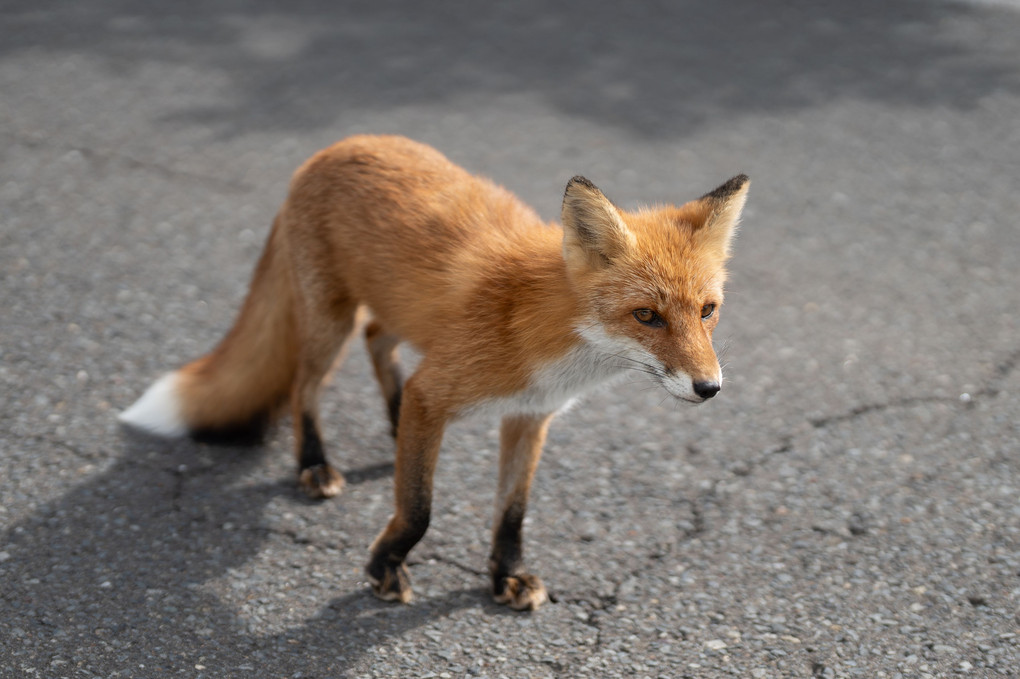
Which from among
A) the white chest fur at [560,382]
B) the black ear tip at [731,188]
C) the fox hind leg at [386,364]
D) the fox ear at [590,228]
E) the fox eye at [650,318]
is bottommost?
the fox hind leg at [386,364]

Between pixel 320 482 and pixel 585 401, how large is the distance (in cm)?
135

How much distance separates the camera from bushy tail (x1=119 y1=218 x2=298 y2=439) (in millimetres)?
3852

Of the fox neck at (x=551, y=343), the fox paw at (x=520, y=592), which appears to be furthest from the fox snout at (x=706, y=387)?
the fox paw at (x=520, y=592)

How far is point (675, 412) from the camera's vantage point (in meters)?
4.38

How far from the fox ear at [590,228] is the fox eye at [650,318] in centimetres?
19

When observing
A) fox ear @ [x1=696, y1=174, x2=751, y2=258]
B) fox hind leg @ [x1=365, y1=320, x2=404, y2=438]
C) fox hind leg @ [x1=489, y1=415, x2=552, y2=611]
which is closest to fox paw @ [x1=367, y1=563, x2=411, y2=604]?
fox hind leg @ [x1=489, y1=415, x2=552, y2=611]

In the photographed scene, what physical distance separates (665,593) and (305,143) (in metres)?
4.71

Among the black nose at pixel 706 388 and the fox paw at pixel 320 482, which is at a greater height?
the black nose at pixel 706 388

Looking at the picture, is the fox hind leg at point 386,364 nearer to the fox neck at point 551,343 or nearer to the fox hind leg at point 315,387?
the fox hind leg at point 315,387

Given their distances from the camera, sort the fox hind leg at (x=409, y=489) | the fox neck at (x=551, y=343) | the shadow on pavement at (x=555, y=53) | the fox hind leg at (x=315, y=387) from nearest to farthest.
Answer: the fox neck at (x=551, y=343)
the fox hind leg at (x=409, y=489)
the fox hind leg at (x=315, y=387)
the shadow on pavement at (x=555, y=53)

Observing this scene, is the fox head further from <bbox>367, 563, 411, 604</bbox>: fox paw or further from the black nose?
<bbox>367, 563, 411, 604</bbox>: fox paw

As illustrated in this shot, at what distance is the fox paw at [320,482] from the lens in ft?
12.0

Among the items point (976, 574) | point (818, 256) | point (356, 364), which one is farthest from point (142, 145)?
point (976, 574)

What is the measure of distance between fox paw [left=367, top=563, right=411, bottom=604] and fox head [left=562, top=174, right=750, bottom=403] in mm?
1053
